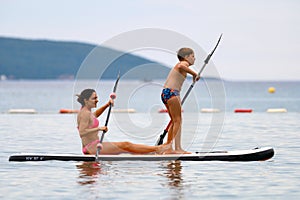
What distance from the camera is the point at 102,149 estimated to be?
15.4 metres

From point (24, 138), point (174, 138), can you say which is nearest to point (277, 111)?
point (24, 138)

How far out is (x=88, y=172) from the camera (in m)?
14.1

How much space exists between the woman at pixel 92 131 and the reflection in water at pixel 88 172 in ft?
1.32

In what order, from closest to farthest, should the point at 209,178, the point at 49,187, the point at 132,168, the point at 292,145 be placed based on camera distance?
the point at 49,187
the point at 209,178
the point at 132,168
the point at 292,145

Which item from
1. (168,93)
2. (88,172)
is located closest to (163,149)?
(168,93)

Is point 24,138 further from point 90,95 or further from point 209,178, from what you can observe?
point 209,178

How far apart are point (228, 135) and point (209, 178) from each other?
1044 cm

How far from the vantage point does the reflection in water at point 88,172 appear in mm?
13109

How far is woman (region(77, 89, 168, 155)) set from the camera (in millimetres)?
14984

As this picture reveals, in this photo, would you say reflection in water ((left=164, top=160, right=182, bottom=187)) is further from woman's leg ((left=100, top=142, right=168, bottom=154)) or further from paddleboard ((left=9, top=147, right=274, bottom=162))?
woman's leg ((left=100, top=142, right=168, bottom=154))

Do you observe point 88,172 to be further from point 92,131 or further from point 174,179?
point 174,179

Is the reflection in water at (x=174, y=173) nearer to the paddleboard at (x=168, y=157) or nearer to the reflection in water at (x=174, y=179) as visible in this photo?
the reflection in water at (x=174, y=179)

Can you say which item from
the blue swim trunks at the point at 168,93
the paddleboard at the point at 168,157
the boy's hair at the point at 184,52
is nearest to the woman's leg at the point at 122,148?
the paddleboard at the point at 168,157

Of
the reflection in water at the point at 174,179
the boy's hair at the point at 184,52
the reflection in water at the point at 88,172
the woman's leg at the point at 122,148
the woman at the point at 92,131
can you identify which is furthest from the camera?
the boy's hair at the point at 184,52
